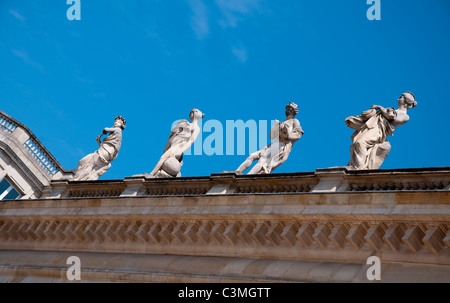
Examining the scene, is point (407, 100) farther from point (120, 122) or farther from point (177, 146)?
point (120, 122)

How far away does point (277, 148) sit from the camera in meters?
21.0

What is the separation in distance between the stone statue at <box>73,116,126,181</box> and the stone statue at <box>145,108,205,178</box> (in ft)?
11.0

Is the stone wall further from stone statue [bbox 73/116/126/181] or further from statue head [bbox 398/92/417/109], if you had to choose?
statue head [bbox 398/92/417/109]

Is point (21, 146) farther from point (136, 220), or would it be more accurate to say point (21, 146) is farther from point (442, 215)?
point (442, 215)

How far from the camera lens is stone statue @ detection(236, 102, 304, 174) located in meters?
20.9

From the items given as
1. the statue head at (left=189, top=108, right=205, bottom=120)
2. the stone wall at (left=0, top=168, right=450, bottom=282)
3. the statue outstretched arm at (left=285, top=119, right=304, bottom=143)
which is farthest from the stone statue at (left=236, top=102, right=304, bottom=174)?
the statue head at (left=189, top=108, right=205, bottom=120)

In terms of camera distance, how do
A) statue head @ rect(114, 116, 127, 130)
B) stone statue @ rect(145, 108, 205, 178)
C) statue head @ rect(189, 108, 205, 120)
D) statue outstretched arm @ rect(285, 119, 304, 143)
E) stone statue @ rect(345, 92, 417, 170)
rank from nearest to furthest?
stone statue @ rect(345, 92, 417, 170) → statue outstretched arm @ rect(285, 119, 304, 143) → stone statue @ rect(145, 108, 205, 178) → statue head @ rect(189, 108, 205, 120) → statue head @ rect(114, 116, 127, 130)

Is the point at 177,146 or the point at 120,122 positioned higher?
the point at 120,122

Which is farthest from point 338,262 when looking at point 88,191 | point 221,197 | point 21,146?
point 21,146

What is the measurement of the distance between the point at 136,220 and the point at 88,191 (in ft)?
11.8

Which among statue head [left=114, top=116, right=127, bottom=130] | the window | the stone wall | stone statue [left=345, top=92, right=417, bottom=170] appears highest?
the window

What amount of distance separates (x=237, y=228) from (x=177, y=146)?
5985 millimetres

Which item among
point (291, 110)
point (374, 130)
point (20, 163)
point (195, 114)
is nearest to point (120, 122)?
point (195, 114)

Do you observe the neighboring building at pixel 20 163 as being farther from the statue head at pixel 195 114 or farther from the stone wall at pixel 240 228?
the statue head at pixel 195 114
